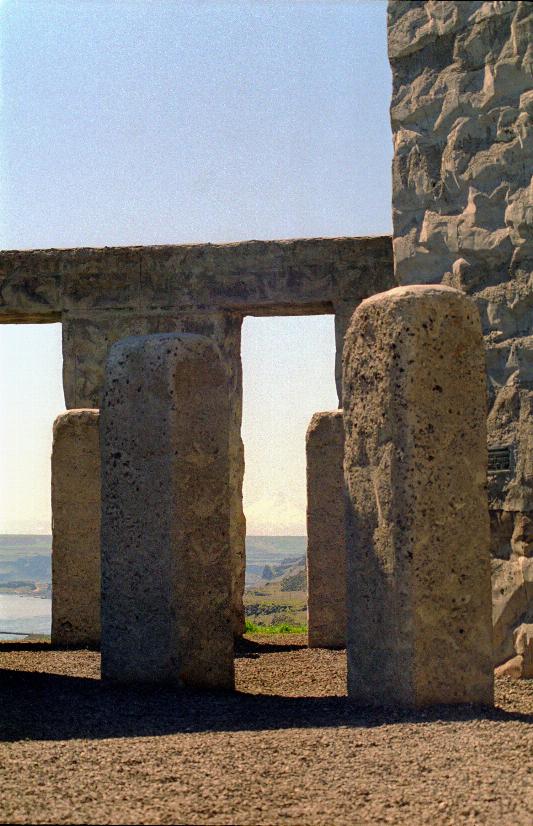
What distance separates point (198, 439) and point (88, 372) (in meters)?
4.95

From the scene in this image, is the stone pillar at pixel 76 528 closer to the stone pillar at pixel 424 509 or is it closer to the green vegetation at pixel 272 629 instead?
the green vegetation at pixel 272 629

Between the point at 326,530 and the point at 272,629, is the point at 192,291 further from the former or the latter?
the point at 272,629

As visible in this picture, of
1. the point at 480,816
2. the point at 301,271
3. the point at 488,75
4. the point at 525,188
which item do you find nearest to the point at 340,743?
the point at 480,816

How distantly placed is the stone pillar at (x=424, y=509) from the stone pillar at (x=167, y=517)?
0.96m

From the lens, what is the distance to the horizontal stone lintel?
388 inches

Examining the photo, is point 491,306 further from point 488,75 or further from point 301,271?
point 301,271

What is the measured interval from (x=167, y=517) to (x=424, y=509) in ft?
4.50

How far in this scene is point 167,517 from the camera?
550cm

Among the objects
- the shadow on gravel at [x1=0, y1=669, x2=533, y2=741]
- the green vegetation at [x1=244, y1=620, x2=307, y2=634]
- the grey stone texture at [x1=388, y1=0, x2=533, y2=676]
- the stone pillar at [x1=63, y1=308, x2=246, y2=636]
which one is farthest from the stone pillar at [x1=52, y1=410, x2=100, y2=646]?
the grey stone texture at [x1=388, y1=0, x2=533, y2=676]

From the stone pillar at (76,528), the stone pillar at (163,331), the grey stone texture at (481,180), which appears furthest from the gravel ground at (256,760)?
the stone pillar at (163,331)

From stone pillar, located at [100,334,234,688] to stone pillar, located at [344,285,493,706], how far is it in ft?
3.15

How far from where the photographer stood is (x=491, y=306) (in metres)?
6.09

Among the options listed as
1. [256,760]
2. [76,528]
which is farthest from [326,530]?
[256,760]

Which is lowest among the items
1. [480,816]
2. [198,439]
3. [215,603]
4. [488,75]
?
[480,816]
